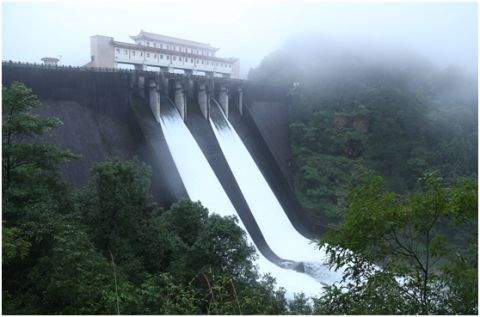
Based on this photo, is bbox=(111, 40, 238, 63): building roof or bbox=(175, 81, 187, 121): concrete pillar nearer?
bbox=(175, 81, 187, 121): concrete pillar

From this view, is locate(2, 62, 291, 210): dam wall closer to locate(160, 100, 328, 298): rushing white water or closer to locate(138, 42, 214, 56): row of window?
locate(160, 100, 328, 298): rushing white water

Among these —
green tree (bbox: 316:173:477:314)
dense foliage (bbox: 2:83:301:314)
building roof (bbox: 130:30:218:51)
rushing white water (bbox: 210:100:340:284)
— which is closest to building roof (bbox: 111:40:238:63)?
building roof (bbox: 130:30:218:51)

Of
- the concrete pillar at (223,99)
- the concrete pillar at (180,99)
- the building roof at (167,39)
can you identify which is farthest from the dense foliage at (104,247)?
the building roof at (167,39)

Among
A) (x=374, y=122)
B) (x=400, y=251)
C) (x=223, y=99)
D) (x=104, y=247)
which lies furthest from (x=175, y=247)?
(x=374, y=122)

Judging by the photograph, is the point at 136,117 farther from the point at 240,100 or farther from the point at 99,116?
the point at 240,100

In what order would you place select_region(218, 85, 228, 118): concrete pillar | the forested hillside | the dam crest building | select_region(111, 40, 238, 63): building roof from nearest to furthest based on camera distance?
select_region(218, 85, 228, 118): concrete pillar
the forested hillside
the dam crest building
select_region(111, 40, 238, 63): building roof

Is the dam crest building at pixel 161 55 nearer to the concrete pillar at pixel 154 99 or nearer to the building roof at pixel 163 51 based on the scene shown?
the building roof at pixel 163 51

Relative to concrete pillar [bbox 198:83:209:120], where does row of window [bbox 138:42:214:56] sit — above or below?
above
